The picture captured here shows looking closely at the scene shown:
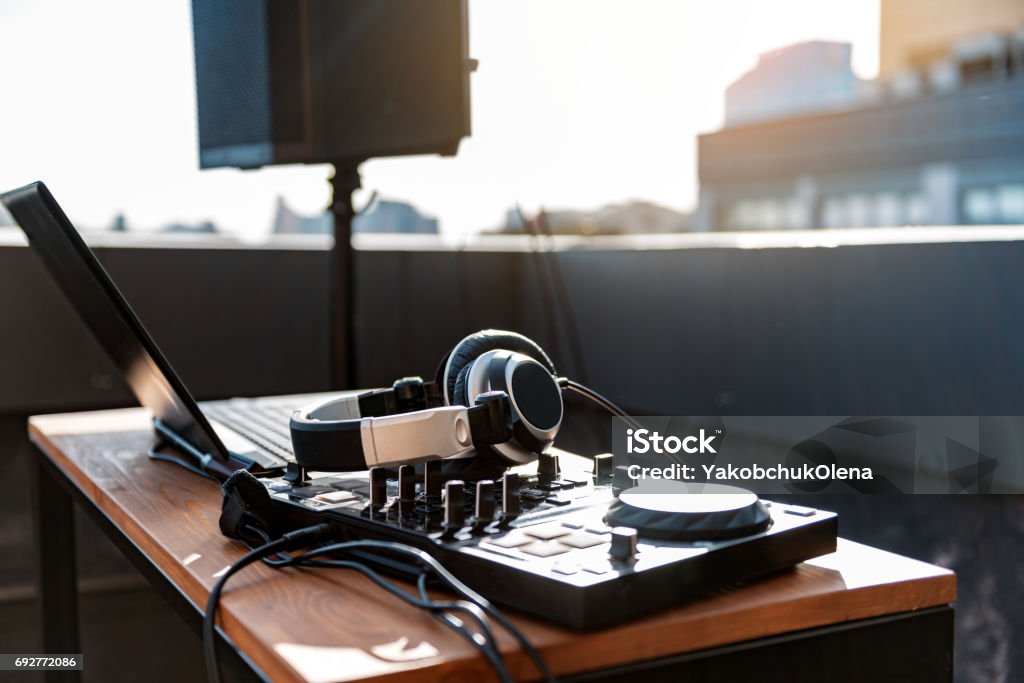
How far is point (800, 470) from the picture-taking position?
946 millimetres

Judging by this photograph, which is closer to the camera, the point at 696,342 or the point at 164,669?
the point at 696,342

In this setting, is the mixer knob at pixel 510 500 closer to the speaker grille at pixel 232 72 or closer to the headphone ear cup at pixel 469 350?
the headphone ear cup at pixel 469 350

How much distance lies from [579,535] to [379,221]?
2.06 m

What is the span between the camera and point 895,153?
2014 centimetres

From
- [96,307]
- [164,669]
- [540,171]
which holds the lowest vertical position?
[164,669]

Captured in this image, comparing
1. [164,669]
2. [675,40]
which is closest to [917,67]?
[675,40]

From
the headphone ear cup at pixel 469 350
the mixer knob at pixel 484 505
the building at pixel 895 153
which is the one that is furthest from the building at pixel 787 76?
the building at pixel 895 153

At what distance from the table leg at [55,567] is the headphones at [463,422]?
644mm

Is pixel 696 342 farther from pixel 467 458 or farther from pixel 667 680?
pixel 667 680

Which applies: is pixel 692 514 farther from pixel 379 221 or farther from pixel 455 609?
pixel 379 221

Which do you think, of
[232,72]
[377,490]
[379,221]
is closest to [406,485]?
[377,490]

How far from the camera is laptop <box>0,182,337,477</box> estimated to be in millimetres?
694

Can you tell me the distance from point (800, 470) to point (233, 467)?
0.58 metres

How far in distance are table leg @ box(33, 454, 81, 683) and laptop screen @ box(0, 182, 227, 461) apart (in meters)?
0.30
